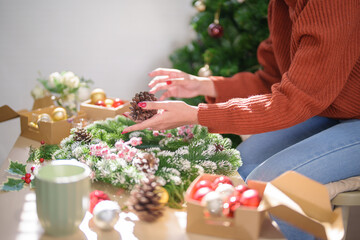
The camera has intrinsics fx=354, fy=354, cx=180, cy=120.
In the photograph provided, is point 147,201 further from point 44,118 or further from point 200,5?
point 200,5

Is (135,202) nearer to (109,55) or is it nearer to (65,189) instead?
(65,189)

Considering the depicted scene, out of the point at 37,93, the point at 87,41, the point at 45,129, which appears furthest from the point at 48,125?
the point at 87,41

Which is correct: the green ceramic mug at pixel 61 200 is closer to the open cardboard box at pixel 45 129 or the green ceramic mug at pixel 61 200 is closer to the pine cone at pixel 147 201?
the pine cone at pixel 147 201

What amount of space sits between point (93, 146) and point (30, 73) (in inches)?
50.3

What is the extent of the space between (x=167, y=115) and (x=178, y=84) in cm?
39

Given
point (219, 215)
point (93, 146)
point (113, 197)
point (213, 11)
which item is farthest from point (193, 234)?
point (213, 11)

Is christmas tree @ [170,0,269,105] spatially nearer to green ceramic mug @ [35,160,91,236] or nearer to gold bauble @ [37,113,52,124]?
gold bauble @ [37,113,52,124]

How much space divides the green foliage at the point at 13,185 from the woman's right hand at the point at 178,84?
528mm

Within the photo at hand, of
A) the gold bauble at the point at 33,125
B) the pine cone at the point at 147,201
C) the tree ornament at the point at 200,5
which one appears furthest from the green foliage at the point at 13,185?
the tree ornament at the point at 200,5

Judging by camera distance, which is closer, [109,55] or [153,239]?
[153,239]

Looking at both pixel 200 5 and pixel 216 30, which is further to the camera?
pixel 200 5

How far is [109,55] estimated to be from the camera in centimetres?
224

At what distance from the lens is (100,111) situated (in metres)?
1.29

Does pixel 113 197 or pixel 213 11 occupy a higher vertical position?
pixel 213 11
